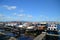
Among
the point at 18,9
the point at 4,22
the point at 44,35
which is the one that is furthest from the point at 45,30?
the point at 4,22

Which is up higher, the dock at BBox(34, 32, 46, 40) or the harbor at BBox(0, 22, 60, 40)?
the harbor at BBox(0, 22, 60, 40)

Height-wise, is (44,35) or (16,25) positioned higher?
(16,25)

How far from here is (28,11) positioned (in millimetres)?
2152

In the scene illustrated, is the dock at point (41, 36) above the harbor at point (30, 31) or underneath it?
underneath

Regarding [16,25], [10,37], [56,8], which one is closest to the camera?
[10,37]

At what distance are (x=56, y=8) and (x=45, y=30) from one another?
52 centimetres

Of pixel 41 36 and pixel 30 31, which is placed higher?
pixel 30 31

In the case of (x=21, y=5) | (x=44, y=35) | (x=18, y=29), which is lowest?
(x=44, y=35)

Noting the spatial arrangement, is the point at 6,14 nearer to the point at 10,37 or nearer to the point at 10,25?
the point at 10,25

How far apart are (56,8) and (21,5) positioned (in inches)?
29.5

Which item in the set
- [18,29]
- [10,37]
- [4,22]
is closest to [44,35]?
[18,29]

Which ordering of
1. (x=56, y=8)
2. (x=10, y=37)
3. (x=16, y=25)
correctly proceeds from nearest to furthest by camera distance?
(x=10, y=37), (x=16, y=25), (x=56, y=8)

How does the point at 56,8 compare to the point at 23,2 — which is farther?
the point at 56,8

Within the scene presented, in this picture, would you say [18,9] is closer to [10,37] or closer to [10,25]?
[10,25]
